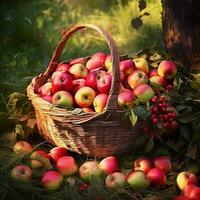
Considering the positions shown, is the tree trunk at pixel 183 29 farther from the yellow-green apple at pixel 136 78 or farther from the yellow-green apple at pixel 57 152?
the yellow-green apple at pixel 57 152

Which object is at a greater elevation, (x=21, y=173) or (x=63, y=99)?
(x=63, y=99)

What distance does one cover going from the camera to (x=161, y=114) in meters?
2.72

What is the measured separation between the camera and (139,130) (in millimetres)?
2816

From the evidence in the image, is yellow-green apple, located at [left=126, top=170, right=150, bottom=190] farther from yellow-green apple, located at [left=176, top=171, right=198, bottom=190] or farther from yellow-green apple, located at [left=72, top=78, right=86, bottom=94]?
yellow-green apple, located at [left=72, top=78, right=86, bottom=94]

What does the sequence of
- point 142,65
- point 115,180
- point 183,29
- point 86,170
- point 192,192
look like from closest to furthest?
point 192,192 → point 115,180 → point 86,170 → point 142,65 → point 183,29

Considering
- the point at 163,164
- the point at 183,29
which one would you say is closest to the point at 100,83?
the point at 163,164

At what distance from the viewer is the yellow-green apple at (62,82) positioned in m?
2.99

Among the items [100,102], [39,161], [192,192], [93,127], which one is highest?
[100,102]

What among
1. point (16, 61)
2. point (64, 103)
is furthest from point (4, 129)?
point (16, 61)

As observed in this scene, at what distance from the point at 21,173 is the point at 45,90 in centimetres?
65

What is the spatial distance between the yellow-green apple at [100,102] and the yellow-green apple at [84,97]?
0.06 meters

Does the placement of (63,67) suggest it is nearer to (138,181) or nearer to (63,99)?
(63,99)

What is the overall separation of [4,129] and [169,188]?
1.10 m

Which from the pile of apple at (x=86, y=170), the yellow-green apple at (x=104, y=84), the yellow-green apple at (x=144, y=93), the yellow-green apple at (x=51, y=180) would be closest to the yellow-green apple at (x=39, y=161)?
the pile of apple at (x=86, y=170)
